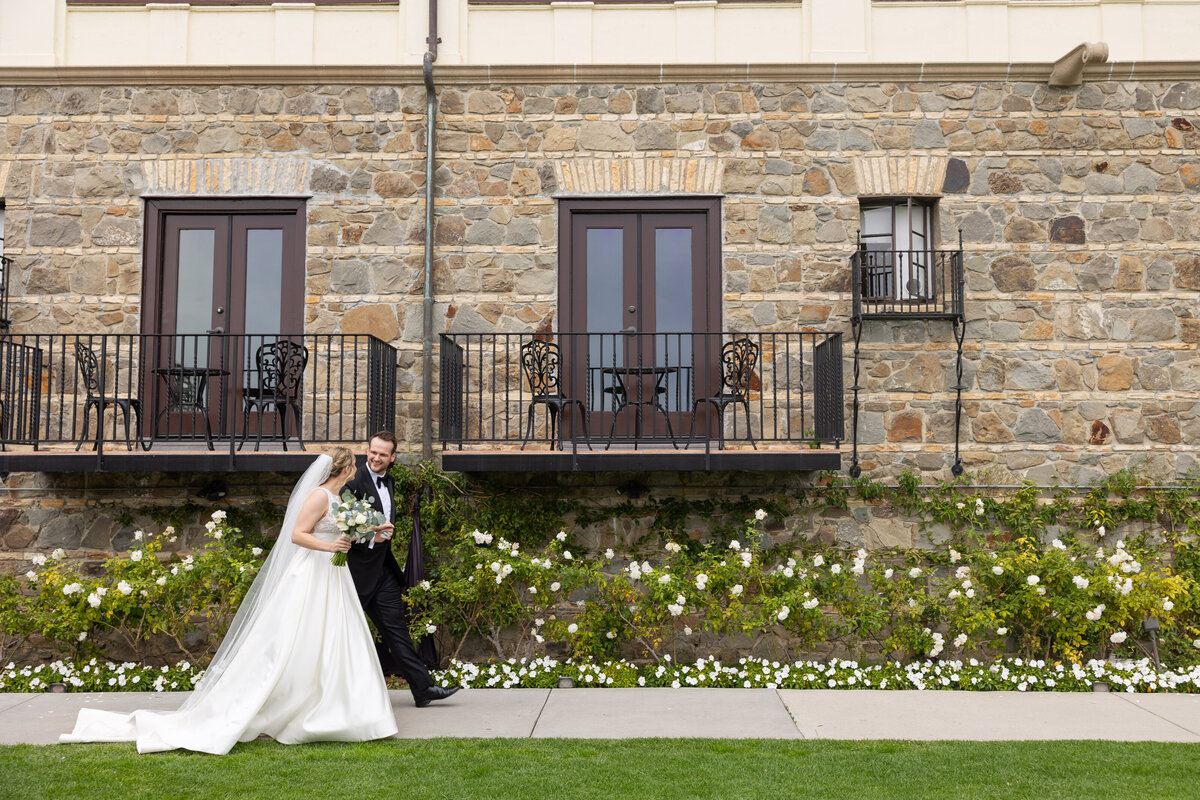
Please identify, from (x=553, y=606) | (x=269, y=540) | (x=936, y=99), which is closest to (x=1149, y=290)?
(x=936, y=99)

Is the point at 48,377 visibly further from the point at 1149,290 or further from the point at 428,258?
the point at 1149,290

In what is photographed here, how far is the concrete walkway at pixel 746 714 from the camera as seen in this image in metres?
6.08

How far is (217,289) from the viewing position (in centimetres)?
904

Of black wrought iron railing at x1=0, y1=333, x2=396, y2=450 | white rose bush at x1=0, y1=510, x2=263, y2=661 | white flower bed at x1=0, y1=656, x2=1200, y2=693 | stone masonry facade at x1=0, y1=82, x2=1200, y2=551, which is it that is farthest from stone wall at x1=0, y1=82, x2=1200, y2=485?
white rose bush at x1=0, y1=510, x2=263, y2=661

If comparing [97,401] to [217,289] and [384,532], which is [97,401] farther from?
[384,532]

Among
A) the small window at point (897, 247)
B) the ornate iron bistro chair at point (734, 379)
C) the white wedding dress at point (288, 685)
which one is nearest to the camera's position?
the white wedding dress at point (288, 685)

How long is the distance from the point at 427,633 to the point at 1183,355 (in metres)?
7.13

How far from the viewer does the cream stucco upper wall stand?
29.1 feet

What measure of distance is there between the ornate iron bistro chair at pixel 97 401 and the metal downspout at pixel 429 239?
2392 mm

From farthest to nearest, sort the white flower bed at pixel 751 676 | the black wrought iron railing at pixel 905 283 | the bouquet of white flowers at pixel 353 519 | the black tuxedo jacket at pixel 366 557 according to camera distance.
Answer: the black wrought iron railing at pixel 905 283 < the white flower bed at pixel 751 676 < the black tuxedo jacket at pixel 366 557 < the bouquet of white flowers at pixel 353 519

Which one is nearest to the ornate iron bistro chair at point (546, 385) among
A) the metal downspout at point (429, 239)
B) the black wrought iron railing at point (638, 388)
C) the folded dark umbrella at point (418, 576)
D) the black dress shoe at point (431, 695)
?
the black wrought iron railing at point (638, 388)

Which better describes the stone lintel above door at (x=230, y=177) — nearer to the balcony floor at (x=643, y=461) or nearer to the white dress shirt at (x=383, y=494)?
the balcony floor at (x=643, y=461)

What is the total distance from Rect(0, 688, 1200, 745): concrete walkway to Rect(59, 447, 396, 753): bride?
425mm

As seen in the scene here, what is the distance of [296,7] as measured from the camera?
892 cm
